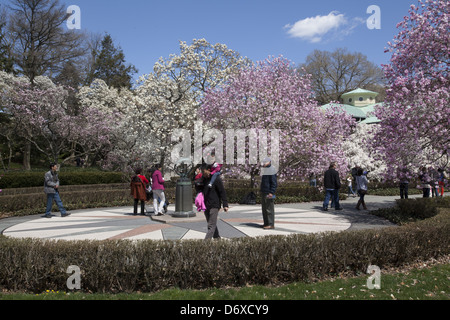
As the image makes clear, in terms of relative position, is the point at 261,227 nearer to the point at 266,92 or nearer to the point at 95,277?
the point at 95,277

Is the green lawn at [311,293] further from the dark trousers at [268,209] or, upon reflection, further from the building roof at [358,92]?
the building roof at [358,92]

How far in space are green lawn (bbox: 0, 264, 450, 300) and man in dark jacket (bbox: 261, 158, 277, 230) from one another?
149 inches

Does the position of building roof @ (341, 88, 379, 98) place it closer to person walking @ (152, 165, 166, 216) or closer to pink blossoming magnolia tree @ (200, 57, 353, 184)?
pink blossoming magnolia tree @ (200, 57, 353, 184)

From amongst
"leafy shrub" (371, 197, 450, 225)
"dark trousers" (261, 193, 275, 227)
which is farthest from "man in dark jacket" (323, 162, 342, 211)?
"dark trousers" (261, 193, 275, 227)

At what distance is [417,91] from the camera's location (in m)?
9.88

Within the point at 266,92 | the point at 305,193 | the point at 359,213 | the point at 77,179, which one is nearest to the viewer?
the point at 359,213

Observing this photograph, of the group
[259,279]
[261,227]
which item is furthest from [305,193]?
[259,279]

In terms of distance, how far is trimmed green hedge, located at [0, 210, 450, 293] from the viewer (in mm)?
5242

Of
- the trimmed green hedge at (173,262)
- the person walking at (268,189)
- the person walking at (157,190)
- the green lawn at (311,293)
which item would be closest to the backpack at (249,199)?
the person walking at (157,190)

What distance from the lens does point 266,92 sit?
54.6ft

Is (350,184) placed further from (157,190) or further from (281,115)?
(157,190)

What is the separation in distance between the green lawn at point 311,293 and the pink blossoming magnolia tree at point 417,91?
548 centimetres
